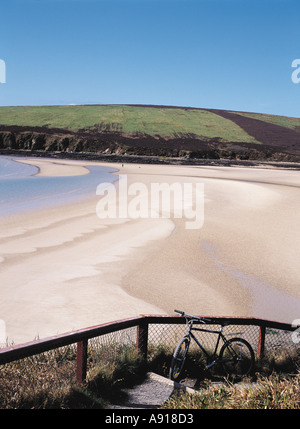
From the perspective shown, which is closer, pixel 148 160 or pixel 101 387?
pixel 101 387

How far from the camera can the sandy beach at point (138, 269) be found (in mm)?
9500

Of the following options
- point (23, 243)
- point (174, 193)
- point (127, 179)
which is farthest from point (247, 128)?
point (23, 243)

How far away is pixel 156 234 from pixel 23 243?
5.14 meters

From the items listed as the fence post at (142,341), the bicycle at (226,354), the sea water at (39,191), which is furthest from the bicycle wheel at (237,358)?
the sea water at (39,191)

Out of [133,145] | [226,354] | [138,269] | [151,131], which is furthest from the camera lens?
[151,131]

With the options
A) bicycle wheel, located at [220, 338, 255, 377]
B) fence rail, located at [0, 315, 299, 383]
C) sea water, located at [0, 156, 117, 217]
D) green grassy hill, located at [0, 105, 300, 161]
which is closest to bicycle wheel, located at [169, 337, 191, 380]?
fence rail, located at [0, 315, 299, 383]

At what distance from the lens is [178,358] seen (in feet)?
20.1

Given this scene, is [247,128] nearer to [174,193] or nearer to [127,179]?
[127,179]

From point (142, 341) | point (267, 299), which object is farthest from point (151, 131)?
point (142, 341)

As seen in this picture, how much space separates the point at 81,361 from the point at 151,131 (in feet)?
299

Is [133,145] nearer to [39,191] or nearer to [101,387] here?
[39,191]

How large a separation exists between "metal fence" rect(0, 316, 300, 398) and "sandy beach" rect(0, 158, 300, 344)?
1886 mm

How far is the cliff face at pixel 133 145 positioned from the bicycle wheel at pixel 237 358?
70.5 metres

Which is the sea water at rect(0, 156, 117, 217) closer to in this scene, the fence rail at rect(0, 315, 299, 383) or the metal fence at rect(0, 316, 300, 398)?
the metal fence at rect(0, 316, 300, 398)
